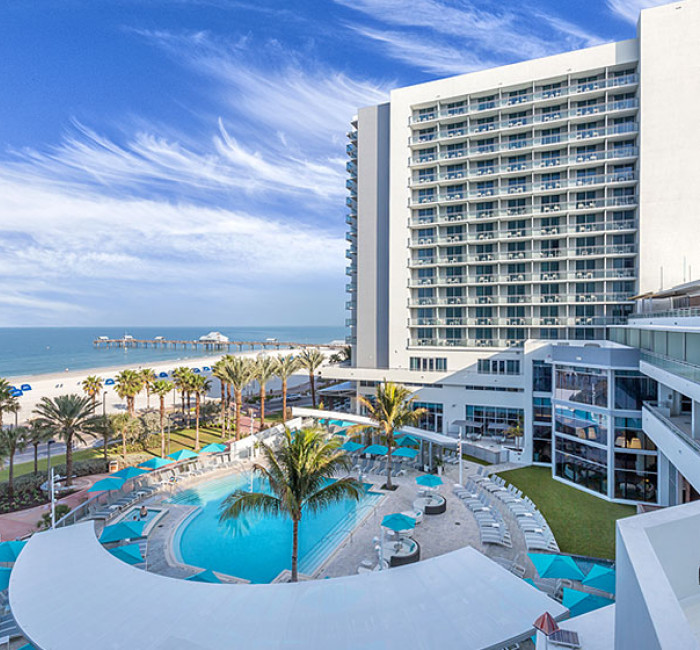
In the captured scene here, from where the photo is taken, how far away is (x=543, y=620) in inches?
352

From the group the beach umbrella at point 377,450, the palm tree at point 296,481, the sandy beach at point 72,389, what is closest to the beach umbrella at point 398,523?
the palm tree at point 296,481

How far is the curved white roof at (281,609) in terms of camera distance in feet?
34.7

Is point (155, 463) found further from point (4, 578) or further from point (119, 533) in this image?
point (4, 578)

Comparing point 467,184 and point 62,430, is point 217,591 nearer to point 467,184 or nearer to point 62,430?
point 62,430

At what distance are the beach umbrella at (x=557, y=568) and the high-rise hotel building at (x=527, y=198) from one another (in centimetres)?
3002

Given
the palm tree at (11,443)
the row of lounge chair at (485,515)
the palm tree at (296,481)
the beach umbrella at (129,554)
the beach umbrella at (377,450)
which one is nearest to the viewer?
the palm tree at (296,481)

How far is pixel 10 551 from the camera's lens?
1650 centimetres

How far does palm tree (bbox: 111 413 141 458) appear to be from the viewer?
110ft

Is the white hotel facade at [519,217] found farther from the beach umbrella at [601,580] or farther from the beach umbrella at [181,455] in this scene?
the beach umbrella at [181,455]

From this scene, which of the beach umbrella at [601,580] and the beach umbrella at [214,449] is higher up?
the beach umbrella at [601,580]

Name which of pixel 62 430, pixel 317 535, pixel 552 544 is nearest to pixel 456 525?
pixel 552 544

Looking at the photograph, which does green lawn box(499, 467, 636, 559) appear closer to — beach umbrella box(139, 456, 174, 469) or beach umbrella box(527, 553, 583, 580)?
beach umbrella box(527, 553, 583, 580)

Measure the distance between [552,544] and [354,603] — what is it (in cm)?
1209

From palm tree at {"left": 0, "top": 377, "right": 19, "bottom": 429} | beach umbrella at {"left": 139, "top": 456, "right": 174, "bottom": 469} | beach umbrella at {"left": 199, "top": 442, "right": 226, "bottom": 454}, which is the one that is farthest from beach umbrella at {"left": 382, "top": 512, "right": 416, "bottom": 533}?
palm tree at {"left": 0, "top": 377, "right": 19, "bottom": 429}
